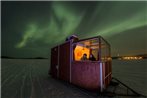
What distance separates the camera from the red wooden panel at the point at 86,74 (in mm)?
6453

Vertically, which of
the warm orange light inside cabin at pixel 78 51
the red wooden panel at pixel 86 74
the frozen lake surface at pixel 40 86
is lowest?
the frozen lake surface at pixel 40 86

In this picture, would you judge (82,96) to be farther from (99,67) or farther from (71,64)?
(71,64)

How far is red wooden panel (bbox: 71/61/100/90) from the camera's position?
645 cm

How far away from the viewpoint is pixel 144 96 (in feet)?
19.2

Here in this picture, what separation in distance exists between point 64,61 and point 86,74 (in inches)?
109

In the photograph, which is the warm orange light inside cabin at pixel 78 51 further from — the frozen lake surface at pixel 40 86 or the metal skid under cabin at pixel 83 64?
the frozen lake surface at pixel 40 86

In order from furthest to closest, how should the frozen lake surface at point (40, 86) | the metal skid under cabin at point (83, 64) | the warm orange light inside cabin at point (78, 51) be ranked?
the warm orange light inside cabin at point (78, 51) < the metal skid under cabin at point (83, 64) < the frozen lake surface at point (40, 86)

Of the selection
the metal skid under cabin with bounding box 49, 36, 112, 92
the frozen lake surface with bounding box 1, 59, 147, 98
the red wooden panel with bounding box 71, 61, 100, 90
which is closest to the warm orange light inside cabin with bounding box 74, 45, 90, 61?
the metal skid under cabin with bounding box 49, 36, 112, 92

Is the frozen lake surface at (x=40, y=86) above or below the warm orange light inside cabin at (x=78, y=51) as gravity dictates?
below

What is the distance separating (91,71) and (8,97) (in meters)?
4.23

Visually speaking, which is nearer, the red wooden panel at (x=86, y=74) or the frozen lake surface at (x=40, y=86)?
the frozen lake surface at (x=40, y=86)

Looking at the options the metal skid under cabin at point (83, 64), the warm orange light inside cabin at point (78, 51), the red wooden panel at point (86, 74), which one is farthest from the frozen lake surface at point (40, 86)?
the warm orange light inside cabin at point (78, 51)

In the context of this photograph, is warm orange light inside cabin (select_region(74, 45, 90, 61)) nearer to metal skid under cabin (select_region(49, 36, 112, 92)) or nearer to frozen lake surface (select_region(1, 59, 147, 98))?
metal skid under cabin (select_region(49, 36, 112, 92))

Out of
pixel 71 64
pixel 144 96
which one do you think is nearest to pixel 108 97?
pixel 144 96
